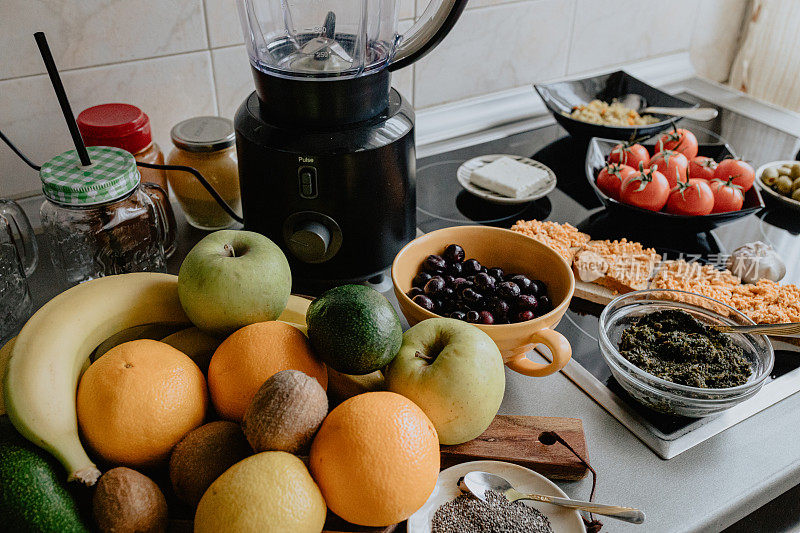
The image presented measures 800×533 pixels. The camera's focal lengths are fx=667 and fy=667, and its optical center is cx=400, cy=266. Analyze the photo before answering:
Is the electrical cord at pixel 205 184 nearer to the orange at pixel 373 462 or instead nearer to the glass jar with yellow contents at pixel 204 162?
the glass jar with yellow contents at pixel 204 162

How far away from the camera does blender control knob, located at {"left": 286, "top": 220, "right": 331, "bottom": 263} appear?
0.74 metres

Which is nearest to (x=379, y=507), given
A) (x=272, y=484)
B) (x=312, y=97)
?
(x=272, y=484)

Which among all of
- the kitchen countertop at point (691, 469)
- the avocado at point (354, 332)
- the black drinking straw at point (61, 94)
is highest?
the black drinking straw at point (61, 94)

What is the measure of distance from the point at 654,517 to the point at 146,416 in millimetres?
442

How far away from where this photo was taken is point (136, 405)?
0.53m

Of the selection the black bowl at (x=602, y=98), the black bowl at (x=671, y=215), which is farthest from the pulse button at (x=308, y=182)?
the black bowl at (x=602, y=98)

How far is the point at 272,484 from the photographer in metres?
0.47

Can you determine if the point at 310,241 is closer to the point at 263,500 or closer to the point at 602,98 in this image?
the point at 263,500

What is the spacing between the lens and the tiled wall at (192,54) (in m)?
0.85

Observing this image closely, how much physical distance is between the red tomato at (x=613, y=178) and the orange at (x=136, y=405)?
704 millimetres

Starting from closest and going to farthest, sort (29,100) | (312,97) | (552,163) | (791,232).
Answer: (312,97) < (29,100) < (791,232) < (552,163)

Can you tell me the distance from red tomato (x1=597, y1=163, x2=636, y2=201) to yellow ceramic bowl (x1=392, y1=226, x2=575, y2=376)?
29 centimetres

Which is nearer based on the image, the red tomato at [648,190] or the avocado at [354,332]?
the avocado at [354,332]

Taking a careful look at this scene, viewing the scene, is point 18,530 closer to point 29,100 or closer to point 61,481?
point 61,481
